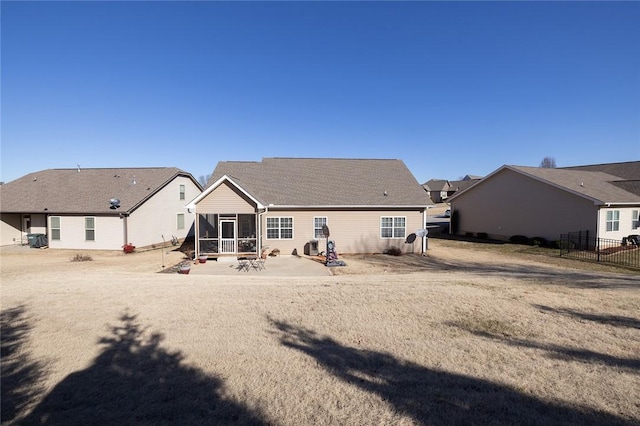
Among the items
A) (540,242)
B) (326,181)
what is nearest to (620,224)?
(540,242)

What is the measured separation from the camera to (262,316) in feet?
28.2

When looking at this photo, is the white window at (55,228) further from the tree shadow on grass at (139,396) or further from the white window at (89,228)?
the tree shadow on grass at (139,396)

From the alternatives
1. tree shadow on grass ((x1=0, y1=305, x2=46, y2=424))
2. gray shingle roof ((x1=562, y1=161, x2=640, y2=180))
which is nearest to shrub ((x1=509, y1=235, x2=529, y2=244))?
gray shingle roof ((x1=562, y1=161, x2=640, y2=180))

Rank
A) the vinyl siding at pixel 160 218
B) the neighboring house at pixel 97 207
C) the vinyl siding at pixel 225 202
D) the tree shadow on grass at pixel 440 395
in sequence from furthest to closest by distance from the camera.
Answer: the vinyl siding at pixel 160 218 < the neighboring house at pixel 97 207 < the vinyl siding at pixel 225 202 < the tree shadow on grass at pixel 440 395

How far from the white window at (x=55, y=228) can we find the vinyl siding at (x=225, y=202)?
12732 mm

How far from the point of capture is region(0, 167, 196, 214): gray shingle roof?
23000 mm

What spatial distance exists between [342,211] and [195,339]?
1450 centimetres

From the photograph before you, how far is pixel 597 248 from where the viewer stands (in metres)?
20.3

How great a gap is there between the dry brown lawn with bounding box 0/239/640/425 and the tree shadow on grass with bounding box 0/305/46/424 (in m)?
0.03

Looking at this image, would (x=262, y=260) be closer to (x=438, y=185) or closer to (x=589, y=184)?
(x=589, y=184)

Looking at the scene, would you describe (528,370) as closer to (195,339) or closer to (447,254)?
(195,339)

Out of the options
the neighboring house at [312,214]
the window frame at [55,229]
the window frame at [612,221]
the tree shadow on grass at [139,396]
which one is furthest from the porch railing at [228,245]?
the window frame at [612,221]

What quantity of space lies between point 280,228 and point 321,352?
46.7 feet

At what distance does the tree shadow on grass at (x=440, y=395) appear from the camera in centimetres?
426
